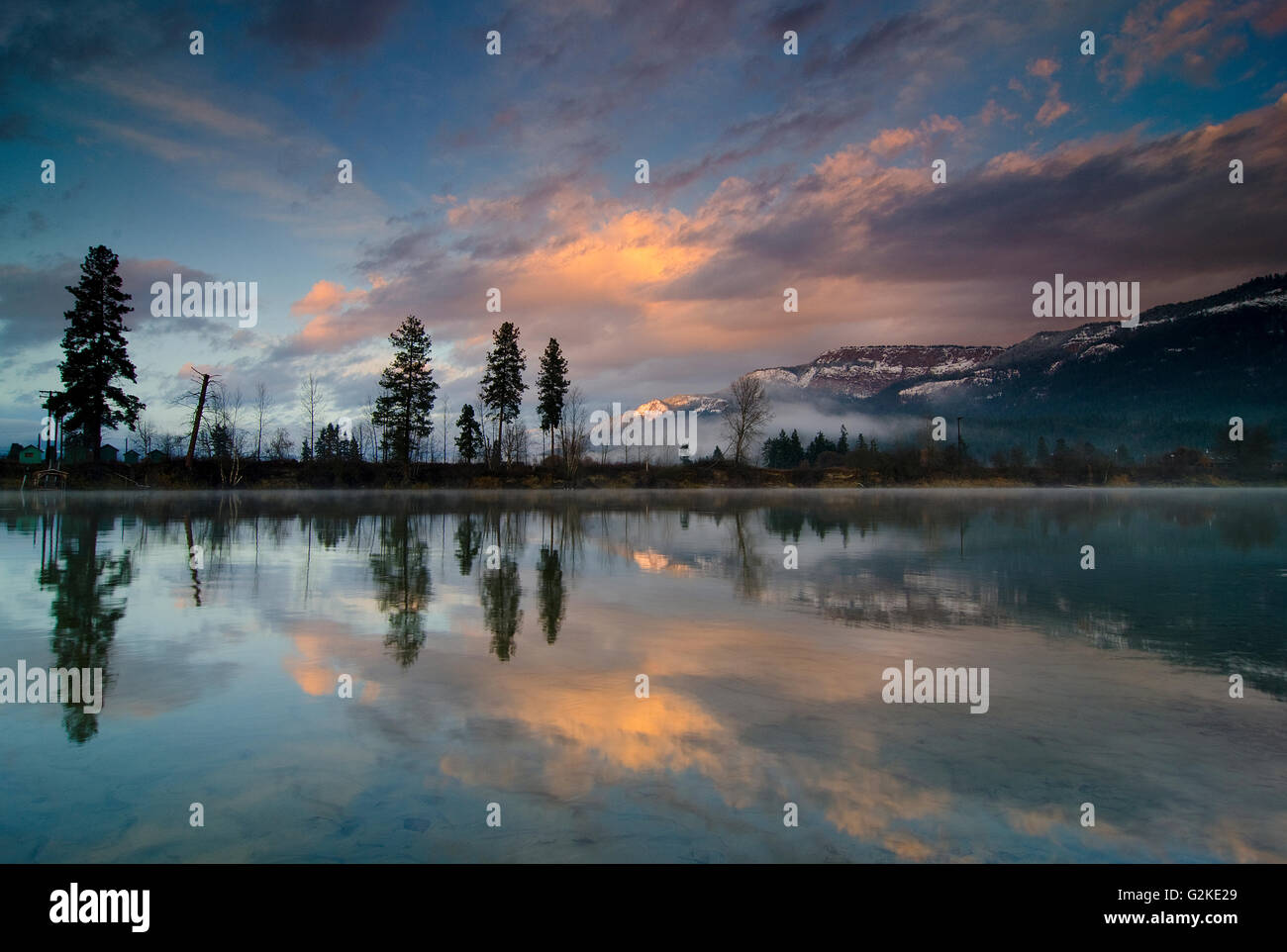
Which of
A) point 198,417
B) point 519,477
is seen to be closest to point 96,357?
point 198,417

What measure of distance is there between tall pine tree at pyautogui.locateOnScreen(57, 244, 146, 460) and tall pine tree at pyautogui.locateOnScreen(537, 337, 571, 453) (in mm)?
40088

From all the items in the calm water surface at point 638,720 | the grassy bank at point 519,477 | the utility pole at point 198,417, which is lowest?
the calm water surface at point 638,720

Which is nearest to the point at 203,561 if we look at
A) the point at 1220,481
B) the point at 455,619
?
the point at 455,619

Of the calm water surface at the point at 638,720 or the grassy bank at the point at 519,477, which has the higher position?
the grassy bank at the point at 519,477

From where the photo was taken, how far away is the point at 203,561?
17.1 metres

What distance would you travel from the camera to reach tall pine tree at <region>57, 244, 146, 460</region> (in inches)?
2313

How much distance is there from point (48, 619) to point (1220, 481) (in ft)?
494

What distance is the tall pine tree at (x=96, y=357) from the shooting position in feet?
193

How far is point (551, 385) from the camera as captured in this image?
86250 millimetres

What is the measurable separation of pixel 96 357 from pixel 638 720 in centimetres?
7075

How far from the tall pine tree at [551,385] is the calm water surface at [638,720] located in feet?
236

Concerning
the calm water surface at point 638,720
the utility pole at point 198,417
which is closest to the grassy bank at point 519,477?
the utility pole at point 198,417

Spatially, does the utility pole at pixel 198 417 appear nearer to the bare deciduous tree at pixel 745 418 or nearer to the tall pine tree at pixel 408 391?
the tall pine tree at pixel 408 391

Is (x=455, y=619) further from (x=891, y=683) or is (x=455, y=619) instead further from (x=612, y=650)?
(x=891, y=683)
